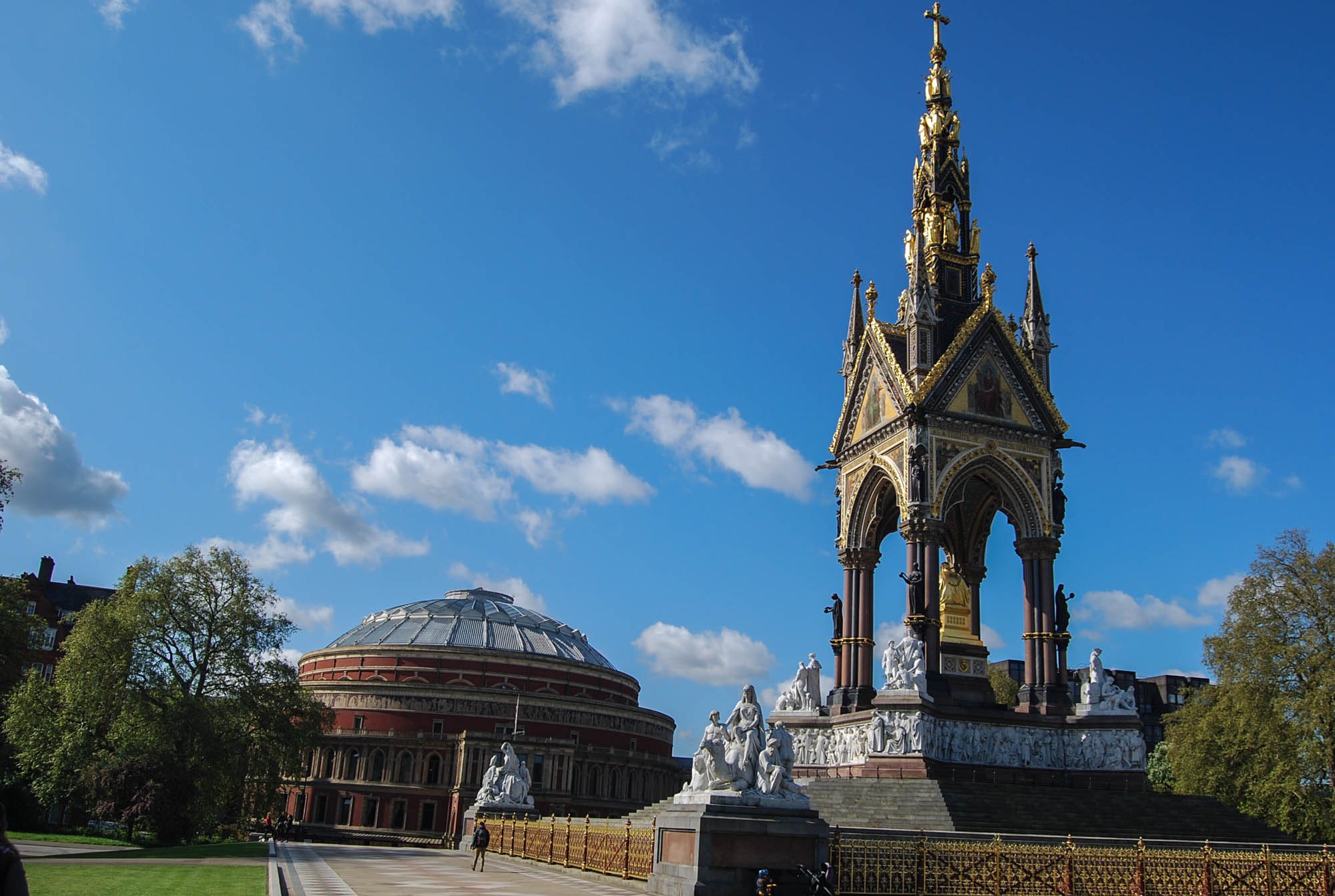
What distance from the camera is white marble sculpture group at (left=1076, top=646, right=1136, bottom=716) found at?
89.1 feet

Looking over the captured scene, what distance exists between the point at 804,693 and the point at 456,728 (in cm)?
4565

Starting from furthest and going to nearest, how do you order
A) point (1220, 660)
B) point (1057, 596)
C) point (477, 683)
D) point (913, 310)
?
point (477, 683) < point (1220, 660) < point (913, 310) < point (1057, 596)

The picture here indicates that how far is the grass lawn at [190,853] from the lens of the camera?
2637 cm

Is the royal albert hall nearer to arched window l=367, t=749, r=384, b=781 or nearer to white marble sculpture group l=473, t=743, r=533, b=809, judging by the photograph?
arched window l=367, t=749, r=384, b=781

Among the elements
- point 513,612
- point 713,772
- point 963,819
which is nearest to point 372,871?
point 713,772

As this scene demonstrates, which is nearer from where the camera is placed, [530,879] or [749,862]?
[749,862]

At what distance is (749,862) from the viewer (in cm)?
1525

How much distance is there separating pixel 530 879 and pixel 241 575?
2655 cm

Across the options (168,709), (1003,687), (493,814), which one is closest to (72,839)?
(168,709)

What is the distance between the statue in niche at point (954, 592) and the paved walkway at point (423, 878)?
13.9 metres

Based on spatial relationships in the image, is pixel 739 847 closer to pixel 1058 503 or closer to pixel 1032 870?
pixel 1032 870

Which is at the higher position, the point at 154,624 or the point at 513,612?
the point at 513,612

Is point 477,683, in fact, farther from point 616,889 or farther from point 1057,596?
point 616,889

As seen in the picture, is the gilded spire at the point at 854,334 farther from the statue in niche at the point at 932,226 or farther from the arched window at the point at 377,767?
the arched window at the point at 377,767
